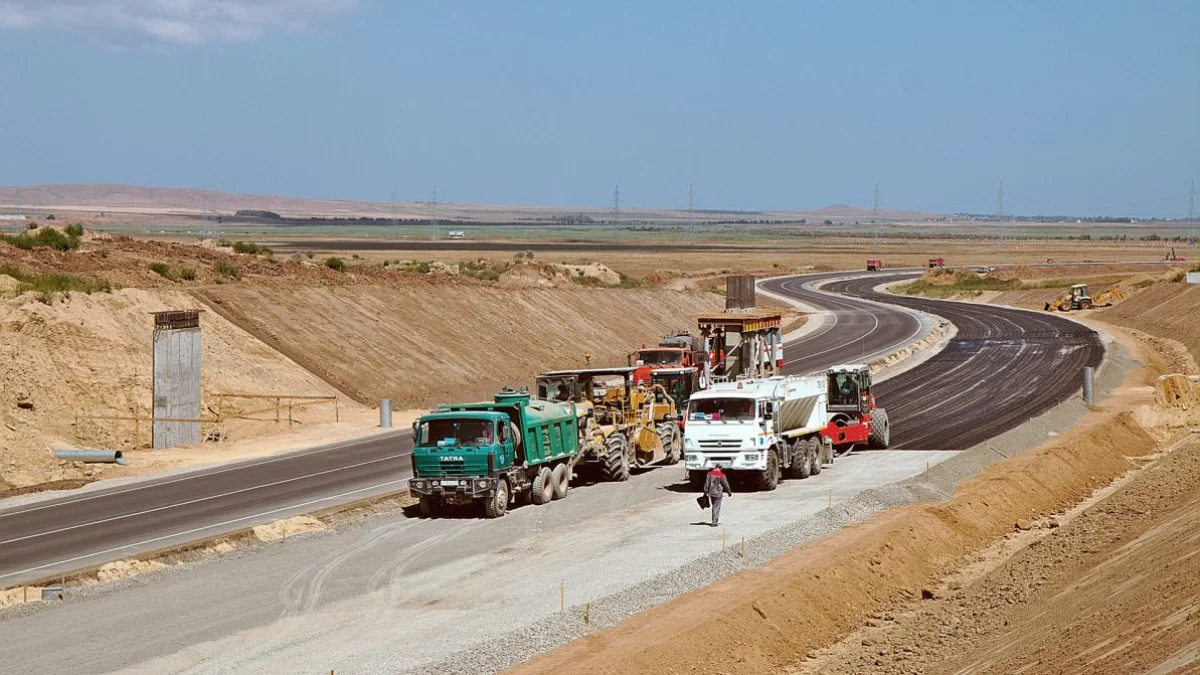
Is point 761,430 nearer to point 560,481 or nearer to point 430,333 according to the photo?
point 560,481

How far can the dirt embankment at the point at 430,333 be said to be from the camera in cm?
6675

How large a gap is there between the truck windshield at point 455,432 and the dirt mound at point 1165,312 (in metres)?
62.0

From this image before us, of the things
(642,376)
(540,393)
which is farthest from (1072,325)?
(540,393)

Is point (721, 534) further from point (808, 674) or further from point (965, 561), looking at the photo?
point (808, 674)

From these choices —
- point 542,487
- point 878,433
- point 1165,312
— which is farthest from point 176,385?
point 1165,312

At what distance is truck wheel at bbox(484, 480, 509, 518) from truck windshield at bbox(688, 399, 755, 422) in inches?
234

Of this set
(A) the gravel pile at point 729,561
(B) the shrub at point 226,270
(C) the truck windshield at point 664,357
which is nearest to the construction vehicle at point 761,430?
(A) the gravel pile at point 729,561

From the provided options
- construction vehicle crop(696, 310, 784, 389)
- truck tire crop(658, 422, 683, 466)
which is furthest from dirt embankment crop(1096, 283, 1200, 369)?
truck tire crop(658, 422, 683, 466)

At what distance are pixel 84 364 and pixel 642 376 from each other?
22.6 m

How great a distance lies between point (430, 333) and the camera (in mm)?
76625

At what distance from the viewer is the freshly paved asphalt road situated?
34094 millimetres

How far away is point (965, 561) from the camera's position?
33.9 metres

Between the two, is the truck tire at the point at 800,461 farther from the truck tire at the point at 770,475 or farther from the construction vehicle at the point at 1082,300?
the construction vehicle at the point at 1082,300

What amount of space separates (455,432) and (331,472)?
404 inches
